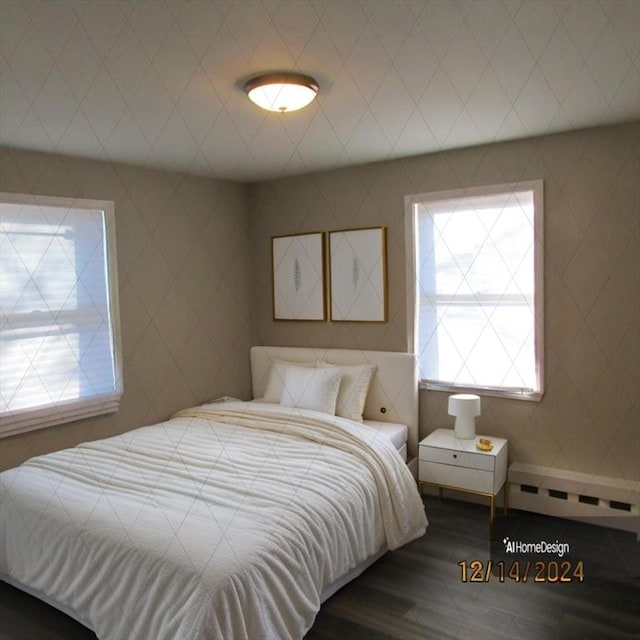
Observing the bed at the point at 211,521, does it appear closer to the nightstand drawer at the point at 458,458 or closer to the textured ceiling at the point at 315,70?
the nightstand drawer at the point at 458,458

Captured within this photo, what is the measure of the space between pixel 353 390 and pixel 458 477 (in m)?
0.89

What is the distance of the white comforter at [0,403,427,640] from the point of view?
1.87m

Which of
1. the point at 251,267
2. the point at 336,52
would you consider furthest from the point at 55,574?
the point at 251,267

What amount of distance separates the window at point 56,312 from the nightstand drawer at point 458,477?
2.07 metres

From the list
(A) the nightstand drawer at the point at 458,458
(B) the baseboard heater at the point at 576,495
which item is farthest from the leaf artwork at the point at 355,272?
(B) the baseboard heater at the point at 576,495

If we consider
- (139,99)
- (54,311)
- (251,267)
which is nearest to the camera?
(139,99)

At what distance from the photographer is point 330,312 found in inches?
164

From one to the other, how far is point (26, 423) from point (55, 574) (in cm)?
124

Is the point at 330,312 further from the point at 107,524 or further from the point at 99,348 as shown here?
the point at 107,524

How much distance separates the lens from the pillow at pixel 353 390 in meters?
3.66

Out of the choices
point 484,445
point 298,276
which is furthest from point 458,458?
point 298,276

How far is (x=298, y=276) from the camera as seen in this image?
431 centimetres
